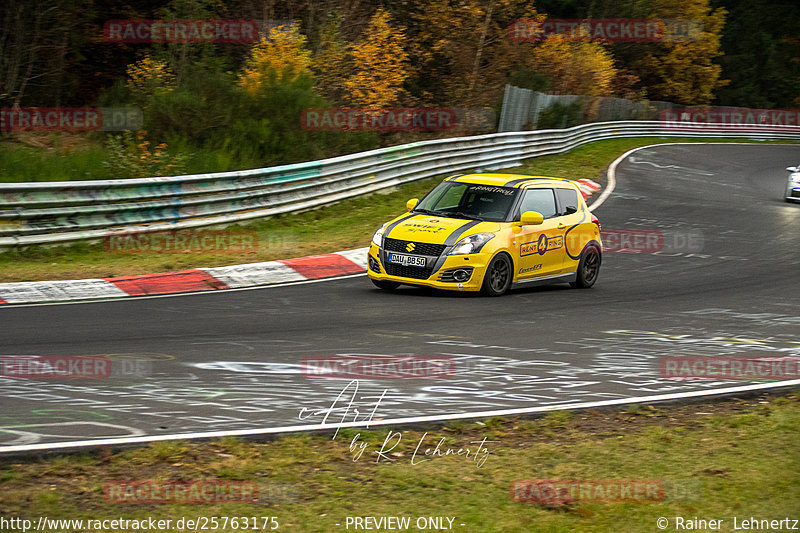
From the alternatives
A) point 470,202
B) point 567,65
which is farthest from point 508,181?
point 567,65

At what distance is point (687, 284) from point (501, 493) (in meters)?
10.3

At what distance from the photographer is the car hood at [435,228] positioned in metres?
12.9

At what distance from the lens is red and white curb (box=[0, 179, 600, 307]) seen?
11977 mm

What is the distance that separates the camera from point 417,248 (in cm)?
1283

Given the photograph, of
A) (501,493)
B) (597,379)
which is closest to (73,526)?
(501,493)

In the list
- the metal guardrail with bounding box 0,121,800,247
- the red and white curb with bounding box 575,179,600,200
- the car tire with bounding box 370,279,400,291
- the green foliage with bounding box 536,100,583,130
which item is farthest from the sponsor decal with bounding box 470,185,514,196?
the green foliage with bounding box 536,100,583,130

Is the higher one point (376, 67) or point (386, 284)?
point (376, 67)

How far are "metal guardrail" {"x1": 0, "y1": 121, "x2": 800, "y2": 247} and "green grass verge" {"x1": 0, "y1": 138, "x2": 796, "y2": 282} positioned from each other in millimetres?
200

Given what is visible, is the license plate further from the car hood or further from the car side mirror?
the car side mirror

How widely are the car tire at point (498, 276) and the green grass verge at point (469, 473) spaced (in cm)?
575

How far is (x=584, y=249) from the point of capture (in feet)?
48.2

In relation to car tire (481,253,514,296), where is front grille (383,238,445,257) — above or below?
above

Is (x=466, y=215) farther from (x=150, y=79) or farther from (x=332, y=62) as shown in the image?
(x=332, y=62)

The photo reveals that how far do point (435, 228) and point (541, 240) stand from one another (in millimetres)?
1676
